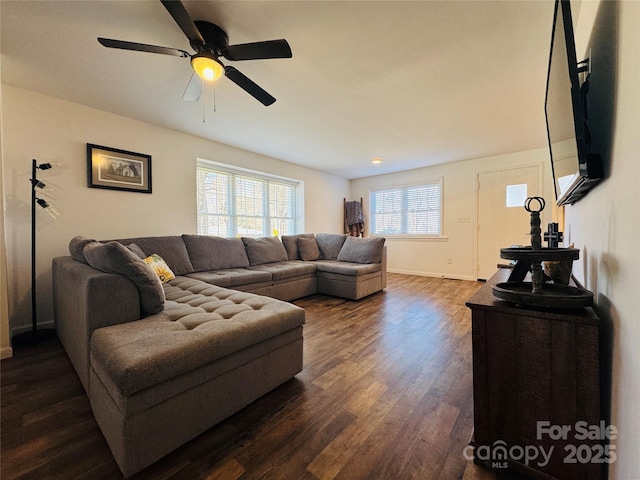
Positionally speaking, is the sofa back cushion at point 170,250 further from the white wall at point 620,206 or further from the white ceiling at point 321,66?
the white wall at point 620,206

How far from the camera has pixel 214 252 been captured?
3.38 metres

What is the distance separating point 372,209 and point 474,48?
14.8 ft

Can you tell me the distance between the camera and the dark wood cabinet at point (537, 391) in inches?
33.1

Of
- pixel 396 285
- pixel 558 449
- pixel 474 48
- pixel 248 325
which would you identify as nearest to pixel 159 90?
pixel 248 325

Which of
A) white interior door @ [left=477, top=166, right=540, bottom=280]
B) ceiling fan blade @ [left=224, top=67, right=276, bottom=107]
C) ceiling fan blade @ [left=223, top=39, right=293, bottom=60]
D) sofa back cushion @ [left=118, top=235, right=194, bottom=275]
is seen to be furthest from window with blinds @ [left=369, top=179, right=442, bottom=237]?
ceiling fan blade @ [left=223, top=39, right=293, bottom=60]

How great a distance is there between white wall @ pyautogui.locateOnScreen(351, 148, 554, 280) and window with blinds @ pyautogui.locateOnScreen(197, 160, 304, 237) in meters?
2.53

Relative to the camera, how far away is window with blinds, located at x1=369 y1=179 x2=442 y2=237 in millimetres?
5348

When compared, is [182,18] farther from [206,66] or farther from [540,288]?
[540,288]

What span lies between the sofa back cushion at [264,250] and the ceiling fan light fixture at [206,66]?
244 cm

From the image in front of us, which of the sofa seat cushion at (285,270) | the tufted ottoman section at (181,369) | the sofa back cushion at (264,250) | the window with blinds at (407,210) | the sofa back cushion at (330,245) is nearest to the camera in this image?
the tufted ottoman section at (181,369)

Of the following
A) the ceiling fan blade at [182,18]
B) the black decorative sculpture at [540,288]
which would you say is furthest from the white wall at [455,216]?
the ceiling fan blade at [182,18]

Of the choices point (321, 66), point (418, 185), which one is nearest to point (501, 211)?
point (418, 185)

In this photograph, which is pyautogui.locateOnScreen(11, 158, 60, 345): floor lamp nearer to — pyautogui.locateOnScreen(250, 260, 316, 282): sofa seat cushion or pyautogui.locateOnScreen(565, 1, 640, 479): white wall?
pyautogui.locateOnScreen(250, 260, 316, 282): sofa seat cushion

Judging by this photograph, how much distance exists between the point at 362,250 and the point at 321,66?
258cm
